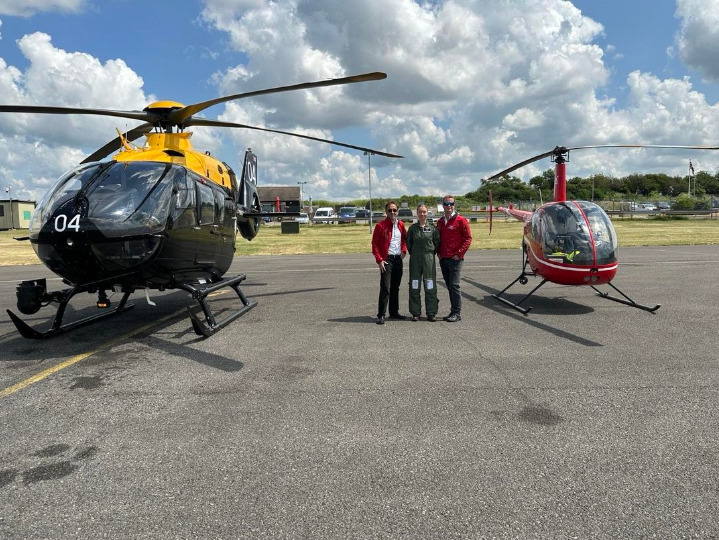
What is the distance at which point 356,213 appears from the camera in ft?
180

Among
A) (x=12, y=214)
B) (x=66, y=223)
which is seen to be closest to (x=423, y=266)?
(x=66, y=223)

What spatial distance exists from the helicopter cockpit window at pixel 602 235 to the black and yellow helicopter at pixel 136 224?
4467 millimetres

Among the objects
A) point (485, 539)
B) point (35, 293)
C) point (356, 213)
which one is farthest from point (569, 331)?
point (356, 213)

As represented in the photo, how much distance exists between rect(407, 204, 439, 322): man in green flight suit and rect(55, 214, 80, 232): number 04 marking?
4.53 metres

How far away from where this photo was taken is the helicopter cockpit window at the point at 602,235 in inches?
320

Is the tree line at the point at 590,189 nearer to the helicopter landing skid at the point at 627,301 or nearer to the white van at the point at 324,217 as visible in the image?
the white van at the point at 324,217

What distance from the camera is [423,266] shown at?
7.68 m

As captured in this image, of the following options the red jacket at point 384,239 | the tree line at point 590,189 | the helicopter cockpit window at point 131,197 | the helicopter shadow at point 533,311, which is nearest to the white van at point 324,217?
the tree line at point 590,189

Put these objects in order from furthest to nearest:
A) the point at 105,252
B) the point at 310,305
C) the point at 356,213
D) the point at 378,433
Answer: the point at 356,213 < the point at 310,305 < the point at 105,252 < the point at 378,433

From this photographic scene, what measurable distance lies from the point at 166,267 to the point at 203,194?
1416 mm

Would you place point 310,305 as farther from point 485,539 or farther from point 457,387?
point 485,539

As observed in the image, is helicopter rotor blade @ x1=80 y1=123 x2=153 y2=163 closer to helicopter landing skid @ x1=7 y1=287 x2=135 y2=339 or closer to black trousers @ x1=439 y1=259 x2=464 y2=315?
helicopter landing skid @ x1=7 y1=287 x2=135 y2=339

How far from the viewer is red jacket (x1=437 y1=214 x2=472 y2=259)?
25.6ft

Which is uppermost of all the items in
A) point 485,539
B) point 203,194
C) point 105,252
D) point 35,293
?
point 203,194
